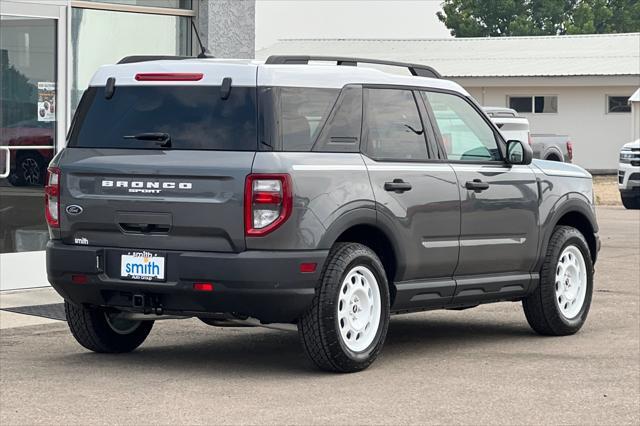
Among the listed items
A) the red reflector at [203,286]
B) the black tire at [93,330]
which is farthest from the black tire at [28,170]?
the red reflector at [203,286]

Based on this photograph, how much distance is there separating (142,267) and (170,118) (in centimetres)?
95

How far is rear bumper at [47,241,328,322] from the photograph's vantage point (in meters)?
8.79

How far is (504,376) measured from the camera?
359 inches

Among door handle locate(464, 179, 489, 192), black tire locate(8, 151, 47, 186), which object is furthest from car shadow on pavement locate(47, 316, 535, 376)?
black tire locate(8, 151, 47, 186)

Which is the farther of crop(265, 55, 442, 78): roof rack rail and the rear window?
crop(265, 55, 442, 78): roof rack rail

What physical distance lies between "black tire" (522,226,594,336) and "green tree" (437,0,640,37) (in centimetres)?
6738

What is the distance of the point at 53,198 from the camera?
9555mm

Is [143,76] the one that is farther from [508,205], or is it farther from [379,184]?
[508,205]

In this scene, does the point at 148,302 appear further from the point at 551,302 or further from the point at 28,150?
the point at 28,150

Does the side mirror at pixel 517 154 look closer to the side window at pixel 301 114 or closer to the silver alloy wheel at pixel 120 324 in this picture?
the side window at pixel 301 114

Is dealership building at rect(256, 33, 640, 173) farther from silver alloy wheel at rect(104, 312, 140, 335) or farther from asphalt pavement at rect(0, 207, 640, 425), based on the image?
silver alloy wheel at rect(104, 312, 140, 335)

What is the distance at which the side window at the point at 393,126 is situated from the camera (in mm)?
9695

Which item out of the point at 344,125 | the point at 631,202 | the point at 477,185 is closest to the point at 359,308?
the point at 344,125

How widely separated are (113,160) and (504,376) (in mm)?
2738
